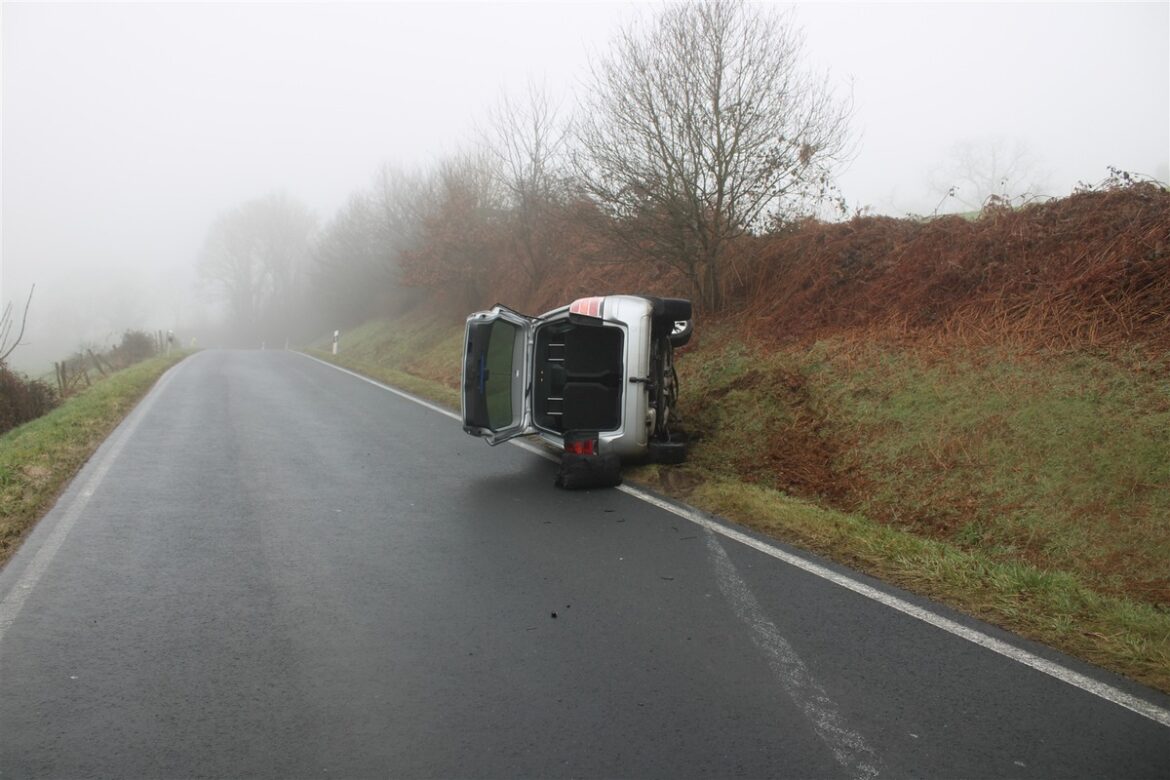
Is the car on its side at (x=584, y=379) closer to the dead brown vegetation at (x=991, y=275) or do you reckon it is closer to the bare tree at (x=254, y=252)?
the dead brown vegetation at (x=991, y=275)

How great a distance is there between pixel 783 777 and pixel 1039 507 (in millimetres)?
4374

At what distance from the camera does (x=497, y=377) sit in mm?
9484

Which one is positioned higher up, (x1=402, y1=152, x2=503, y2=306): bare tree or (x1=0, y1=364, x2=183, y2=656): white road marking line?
(x1=402, y1=152, x2=503, y2=306): bare tree

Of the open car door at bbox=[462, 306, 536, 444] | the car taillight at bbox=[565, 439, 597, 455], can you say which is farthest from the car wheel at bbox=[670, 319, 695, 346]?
the car taillight at bbox=[565, 439, 597, 455]

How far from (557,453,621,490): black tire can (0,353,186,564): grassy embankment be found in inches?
176

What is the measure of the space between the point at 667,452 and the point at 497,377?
222cm

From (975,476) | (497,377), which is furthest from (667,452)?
(975,476)

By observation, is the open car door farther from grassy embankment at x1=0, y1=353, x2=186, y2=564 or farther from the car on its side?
grassy embankment at x1=0, y1=353, x2=186, y2=564

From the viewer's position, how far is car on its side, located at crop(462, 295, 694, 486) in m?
8.02

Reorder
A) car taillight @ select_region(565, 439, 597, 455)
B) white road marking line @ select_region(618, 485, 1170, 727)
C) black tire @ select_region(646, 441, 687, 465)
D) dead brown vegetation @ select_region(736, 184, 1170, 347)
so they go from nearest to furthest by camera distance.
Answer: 1. white road marking line @ select_region(618, 485, 1170, 727)
2. car taillight @ select_region(565, 439, 597, 455)
3. dead brown vegetation @ select_region(736, 184, 1170, 347)
4. black tire @ select_region(646, 441, 687, 465)

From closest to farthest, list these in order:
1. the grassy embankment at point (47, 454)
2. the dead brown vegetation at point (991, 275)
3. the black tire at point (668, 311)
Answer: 1. the grassy embankment at point (47, 454)
2. the black tire at point (668, 311)
3. the dead brown vegetation at point (991, 275)

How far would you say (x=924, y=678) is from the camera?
3834mm

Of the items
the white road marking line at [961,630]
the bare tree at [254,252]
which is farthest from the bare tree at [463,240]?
the bare tree at [254,252]

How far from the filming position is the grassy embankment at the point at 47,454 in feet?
21.3
